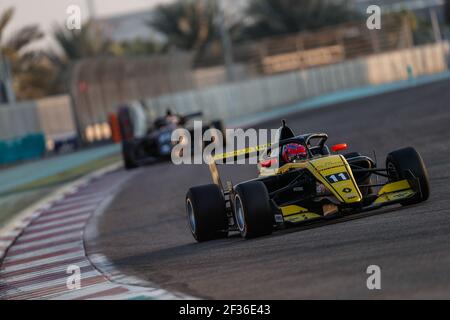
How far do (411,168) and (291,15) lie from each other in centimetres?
6351

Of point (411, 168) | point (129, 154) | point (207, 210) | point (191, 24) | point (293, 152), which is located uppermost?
point (191, 24)

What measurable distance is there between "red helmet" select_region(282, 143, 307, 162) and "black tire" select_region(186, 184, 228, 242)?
84 centimetres

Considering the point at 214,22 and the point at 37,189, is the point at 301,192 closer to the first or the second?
the point at 37,189

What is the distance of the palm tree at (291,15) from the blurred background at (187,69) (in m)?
0.07

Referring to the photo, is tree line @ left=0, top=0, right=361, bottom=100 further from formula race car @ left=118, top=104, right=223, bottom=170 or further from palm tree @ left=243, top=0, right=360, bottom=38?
formula race car @ left=118, top=104, right=223, bottom=170

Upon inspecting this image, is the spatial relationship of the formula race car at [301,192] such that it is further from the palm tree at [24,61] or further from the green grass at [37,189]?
the palm tree at [24,61]

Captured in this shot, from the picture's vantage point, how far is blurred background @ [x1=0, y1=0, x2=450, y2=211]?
3975cm

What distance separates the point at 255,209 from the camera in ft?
36.0

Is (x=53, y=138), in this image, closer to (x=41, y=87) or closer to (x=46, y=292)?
(x=41, y=87)

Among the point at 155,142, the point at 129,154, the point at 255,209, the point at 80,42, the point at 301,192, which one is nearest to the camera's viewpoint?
the point at 255,209

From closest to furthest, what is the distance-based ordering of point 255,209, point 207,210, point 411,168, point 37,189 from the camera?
point 255,209 < point 411,168 < point 207,210 < point 37,189

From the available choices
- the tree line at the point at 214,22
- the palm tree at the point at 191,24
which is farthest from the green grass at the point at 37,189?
the palm tree at the point at 191,24

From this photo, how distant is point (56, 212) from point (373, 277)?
1160 centimetres

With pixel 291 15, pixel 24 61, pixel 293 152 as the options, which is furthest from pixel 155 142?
pixel 291 15
